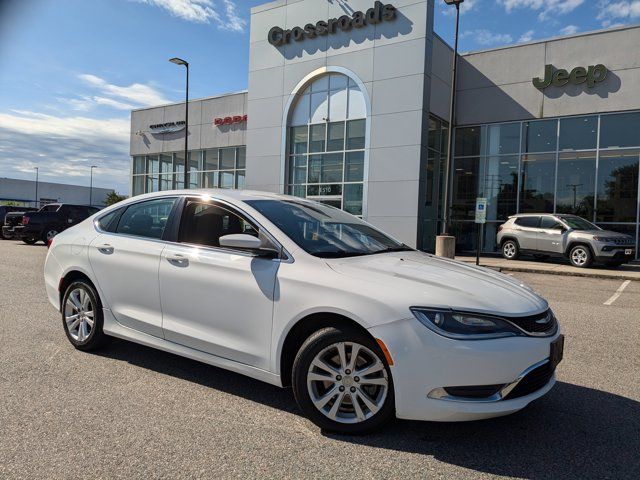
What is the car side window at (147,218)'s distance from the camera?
4.36 meters

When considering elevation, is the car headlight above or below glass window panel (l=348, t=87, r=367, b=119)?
below

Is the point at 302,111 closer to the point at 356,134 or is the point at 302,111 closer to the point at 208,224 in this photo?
the point at 356,134

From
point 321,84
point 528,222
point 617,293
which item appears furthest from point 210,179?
point 617,293

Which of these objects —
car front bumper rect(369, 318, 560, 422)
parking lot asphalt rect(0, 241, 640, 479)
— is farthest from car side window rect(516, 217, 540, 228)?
car front bumper rect(369, 318, 560, 422)

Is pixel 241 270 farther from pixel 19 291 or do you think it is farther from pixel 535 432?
pixel 19 291

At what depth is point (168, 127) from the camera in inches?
1224

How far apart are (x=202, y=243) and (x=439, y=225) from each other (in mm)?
18415

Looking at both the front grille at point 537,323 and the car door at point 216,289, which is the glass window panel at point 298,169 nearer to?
the car door at point 216,289

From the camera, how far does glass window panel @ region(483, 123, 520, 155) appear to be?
2053 centimetres

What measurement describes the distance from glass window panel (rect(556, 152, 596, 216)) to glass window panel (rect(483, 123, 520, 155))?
1908 millimetres

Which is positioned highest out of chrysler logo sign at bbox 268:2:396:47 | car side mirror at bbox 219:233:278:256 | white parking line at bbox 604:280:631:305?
chrysler logo sign at bbox 268:2:396:47

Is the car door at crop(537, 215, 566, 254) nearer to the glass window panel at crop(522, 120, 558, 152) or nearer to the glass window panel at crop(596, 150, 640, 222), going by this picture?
the glass window panel at crop(596, 150, 640, 222)

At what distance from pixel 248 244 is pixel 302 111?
19.4 meters

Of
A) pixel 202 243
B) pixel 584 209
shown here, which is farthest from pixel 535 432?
pixel 584 209
